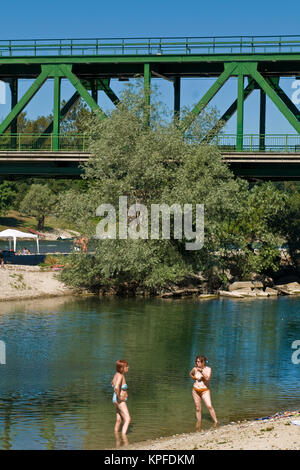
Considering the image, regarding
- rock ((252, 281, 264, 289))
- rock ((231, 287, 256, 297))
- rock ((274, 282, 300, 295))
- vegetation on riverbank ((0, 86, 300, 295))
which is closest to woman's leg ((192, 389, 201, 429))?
vegetation on riverbank ((0, 86, 300, 295))

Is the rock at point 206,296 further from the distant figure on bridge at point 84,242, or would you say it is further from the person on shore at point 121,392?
the person on shore at point 121,392

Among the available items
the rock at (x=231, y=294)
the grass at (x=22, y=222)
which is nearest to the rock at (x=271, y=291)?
the rock at (x=231, y=294)

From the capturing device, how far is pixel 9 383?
27234 mm

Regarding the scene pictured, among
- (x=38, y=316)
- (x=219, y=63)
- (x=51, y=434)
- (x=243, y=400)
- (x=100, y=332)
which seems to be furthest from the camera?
(x=219, y=63)

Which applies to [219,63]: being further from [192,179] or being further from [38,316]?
[38,316]

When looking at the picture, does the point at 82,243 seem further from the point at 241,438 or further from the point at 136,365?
the point at 241,438

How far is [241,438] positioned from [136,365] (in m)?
12.7

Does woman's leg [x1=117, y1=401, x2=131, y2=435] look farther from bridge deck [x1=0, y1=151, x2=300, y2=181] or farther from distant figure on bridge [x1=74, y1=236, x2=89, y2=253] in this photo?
bridge deck [x1=0, y1=151, x2=300, y2=181]

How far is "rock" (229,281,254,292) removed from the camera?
179 feet

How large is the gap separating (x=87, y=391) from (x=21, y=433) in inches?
203

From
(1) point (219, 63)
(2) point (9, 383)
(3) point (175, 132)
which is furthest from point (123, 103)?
(2) point (9, 383)

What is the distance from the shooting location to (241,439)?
18391mm

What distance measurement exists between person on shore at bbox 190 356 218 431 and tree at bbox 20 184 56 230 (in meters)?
108

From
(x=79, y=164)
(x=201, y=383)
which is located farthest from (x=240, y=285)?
(x=201, y=383)
